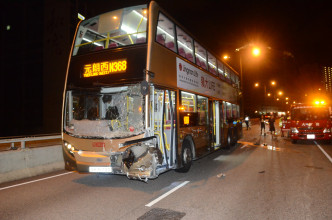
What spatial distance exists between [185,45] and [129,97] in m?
3.29

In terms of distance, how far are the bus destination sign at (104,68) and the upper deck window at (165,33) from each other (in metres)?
1.17

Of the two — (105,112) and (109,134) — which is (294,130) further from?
(109,134)

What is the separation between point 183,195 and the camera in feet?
18.2

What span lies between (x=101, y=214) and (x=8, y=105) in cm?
3481

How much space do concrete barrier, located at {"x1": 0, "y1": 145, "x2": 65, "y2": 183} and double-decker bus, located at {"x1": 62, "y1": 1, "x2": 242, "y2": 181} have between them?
2177mm

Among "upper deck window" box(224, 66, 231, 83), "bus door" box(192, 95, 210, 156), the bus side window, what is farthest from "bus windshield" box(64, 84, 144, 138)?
"upper deck window" box(224, 66, 231, 83)

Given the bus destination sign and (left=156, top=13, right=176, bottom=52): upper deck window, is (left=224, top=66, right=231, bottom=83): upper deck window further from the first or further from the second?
the bus destination sign

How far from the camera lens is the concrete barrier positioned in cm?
722

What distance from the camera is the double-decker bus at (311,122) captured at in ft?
46.6

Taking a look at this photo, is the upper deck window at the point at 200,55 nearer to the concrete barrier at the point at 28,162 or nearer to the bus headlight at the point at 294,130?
the concrete barrier at the point at 28,162

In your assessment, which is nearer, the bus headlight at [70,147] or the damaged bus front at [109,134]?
the damaged bus front at [109,134]

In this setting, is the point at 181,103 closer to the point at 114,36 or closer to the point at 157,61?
the point at 157,61

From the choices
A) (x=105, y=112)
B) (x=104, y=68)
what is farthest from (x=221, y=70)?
(x=105, y=112)

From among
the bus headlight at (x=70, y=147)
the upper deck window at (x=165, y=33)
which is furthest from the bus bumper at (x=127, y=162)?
the upper deck window at (x=165, y=33)
